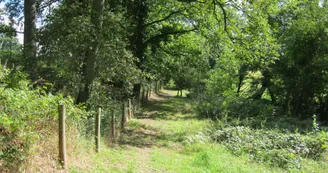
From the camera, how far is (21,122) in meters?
3.98

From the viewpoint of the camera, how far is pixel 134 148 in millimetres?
8539

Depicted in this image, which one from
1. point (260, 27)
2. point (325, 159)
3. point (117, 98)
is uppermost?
point (260, 27)

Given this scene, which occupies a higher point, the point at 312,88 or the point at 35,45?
the point at 35,45

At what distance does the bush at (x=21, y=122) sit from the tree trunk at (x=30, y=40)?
2895mm

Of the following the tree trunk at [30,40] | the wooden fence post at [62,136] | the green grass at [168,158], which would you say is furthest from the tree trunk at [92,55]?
the wooden fence post at [62,136]

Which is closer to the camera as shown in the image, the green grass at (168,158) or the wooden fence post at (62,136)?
the wooden fence post at (62,136)

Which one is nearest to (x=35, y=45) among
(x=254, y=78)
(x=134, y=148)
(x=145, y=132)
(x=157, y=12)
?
(x=134, y=148)

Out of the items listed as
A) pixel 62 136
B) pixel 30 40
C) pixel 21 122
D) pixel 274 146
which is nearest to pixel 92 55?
pixel 30 40

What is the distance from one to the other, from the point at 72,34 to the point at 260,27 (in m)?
8.16

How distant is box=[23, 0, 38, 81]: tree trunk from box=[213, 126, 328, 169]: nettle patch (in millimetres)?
7214

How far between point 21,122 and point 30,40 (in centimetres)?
557

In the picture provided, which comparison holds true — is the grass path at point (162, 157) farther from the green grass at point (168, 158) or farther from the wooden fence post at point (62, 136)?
the wooden fence post at point (62, 136)

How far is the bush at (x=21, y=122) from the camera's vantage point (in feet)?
12.4

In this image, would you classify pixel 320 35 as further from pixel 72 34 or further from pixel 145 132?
pixel 72 34
